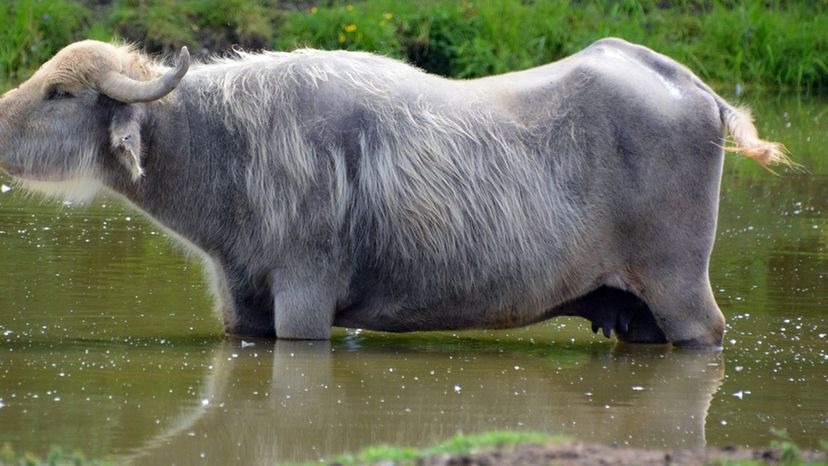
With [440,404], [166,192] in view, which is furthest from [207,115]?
[440,404]

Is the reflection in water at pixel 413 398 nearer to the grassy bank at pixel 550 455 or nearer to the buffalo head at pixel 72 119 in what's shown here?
the grassy bank at pixel 550 455

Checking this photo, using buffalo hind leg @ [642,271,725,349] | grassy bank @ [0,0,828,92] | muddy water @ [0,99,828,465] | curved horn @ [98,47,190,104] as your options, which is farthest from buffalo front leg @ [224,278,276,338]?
grassy bank @ [0,0,828,92]

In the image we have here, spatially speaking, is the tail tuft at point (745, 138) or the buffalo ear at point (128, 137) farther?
the tail tuft at point (745, 138)

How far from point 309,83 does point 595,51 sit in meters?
1.66

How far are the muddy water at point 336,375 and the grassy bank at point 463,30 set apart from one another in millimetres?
7448

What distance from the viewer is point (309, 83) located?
7.95 metres

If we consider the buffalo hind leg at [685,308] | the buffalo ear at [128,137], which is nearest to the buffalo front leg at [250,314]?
the buffalo ear at [128,137]

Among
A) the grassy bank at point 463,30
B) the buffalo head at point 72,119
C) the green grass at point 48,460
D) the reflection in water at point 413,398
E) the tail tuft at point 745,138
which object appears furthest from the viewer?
the grassy bank at point 463,30

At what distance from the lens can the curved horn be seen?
7.50 meters

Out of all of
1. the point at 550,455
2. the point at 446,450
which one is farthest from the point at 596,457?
the point at 446,450

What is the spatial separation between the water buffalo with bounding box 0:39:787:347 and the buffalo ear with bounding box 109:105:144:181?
0.01 m

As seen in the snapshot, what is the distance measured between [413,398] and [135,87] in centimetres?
218

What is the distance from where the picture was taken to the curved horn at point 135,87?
7.50 metres

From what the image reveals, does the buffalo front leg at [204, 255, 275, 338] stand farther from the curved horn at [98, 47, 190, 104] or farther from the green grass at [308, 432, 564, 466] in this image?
the green grass at [308, 432, 564, 466]
